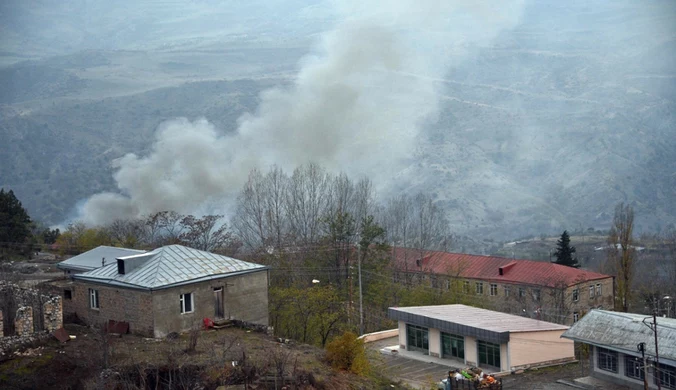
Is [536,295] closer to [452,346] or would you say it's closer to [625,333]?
[452,346]

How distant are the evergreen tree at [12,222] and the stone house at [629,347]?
3096 cm

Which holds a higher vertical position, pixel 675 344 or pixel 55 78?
pixel 55 78

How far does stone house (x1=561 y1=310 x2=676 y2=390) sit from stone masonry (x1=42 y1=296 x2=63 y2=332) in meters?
14.5

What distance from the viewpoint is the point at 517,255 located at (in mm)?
61562

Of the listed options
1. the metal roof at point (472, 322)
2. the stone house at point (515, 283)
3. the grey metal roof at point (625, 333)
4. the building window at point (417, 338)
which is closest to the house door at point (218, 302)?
the metal roof at point (472, 322)

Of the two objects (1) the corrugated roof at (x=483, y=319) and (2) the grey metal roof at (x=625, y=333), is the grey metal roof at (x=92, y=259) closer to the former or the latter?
(1) the corrugated roof at (x=483, y=319)

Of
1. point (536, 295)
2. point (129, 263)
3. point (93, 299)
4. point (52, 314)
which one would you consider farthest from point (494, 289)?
point (52, 314)

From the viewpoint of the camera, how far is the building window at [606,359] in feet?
69.2

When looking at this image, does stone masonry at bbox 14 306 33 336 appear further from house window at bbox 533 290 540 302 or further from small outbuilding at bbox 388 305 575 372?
house window at bbox 533 290 540 302

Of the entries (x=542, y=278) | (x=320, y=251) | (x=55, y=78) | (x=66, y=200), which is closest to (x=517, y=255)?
(x=542, y=278)

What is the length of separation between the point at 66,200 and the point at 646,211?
203 ft

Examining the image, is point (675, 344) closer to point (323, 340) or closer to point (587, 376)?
point (587, 376)

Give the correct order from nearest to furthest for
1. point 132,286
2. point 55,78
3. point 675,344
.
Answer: point 675,344 → point 132,286 → point 55,78

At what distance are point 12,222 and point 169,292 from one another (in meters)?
24.0
